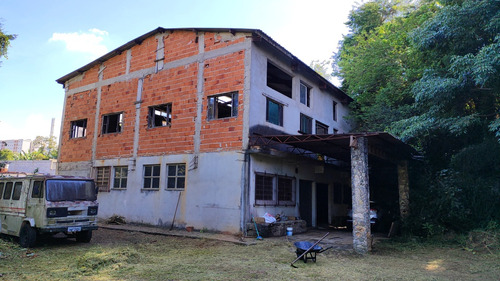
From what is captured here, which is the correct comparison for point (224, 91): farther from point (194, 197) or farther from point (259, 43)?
point (194, 197)

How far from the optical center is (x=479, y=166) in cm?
1299

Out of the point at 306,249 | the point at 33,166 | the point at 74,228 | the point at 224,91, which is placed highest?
the point at 224,91

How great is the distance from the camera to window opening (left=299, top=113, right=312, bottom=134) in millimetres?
16283

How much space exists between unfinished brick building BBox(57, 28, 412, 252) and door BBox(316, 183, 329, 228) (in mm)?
55

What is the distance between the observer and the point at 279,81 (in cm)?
1552

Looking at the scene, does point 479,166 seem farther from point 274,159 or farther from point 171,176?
point 171,176

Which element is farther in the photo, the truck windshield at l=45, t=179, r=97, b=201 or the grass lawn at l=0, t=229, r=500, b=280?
the truck windshield at l=45, t=179, r=97, b=201

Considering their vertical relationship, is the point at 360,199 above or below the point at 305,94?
below

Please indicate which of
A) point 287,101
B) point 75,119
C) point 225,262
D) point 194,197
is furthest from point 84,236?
point 75,119

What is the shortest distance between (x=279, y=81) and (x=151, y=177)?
7346 millimetres

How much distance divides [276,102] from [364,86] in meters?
9.80

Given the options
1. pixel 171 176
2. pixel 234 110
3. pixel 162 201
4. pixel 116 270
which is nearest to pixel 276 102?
pixel 234 110

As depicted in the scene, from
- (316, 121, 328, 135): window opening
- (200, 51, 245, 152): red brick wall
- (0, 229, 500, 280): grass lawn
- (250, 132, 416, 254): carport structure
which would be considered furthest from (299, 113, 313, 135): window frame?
(0, 229, 500, 280): grass lawn

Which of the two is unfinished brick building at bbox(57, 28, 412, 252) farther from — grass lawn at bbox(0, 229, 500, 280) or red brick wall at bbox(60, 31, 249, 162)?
grass lawn at bbox(0, 229, 500, 280)
